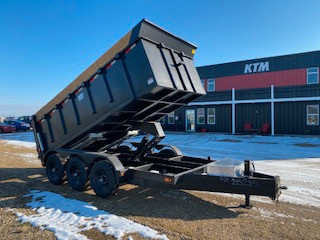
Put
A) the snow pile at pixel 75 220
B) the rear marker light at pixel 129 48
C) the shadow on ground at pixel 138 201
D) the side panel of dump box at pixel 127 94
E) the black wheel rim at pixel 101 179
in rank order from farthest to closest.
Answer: the black wheel rim at pixel 101 179, the rear marker light at pixel 129 48, the side panel of dump box at pixel 127 94, the shadow on ground at pixel 138 201, the snow pile at pixel 75 220

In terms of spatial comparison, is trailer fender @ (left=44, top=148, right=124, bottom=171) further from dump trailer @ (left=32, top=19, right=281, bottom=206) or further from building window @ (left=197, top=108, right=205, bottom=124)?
building window @ (left=197, top=108, right=205, bottom=124)

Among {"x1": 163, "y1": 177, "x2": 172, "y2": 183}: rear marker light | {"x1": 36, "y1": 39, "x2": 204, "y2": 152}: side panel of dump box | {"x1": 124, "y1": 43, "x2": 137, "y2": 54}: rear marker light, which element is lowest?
{"x1": 163, "y1": 177, "x2": 172, "y2": 183}: rear marker light

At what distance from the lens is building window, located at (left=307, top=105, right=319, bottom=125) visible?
2008 centimetres

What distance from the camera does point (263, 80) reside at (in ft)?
75.2

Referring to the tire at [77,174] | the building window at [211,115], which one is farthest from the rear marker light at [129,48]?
the building window at [211,115]

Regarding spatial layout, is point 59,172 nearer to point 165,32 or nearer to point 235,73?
point 165,32

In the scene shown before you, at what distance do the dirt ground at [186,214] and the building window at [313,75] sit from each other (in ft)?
62.5

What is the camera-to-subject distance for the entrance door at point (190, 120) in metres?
26.7

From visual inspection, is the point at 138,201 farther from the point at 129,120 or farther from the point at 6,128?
the point at 6,128

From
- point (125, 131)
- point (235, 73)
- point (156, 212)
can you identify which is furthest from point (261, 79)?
point (156, 212)

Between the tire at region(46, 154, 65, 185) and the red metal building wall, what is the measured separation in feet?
66.3

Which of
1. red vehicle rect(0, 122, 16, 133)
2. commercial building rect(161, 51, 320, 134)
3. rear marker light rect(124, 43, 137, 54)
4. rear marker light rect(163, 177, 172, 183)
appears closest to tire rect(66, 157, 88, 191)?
rear marker light rect(163, 177, 172, 183)

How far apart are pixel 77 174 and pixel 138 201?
175 centimetres

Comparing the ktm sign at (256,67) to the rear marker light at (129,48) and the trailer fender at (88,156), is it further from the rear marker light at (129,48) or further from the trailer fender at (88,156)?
the trailer fender at (88,156)
